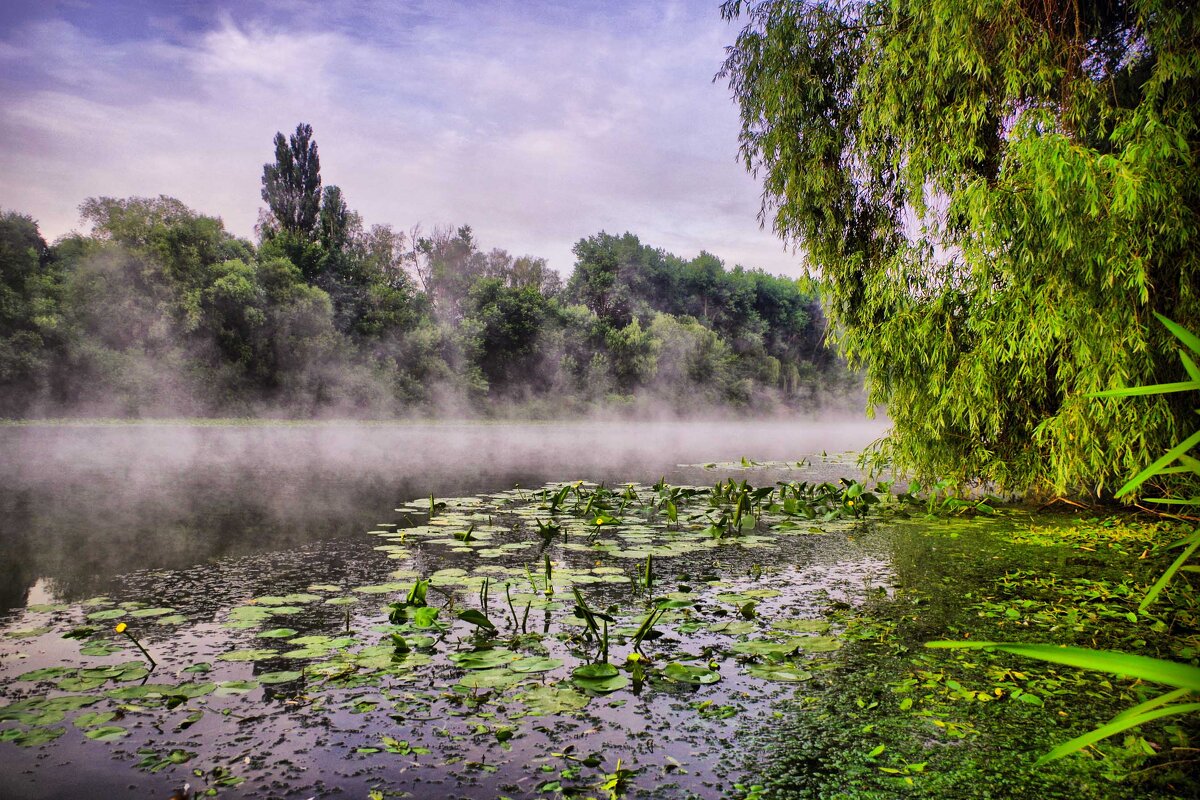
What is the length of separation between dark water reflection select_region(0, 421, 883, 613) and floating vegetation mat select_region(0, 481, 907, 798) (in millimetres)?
635

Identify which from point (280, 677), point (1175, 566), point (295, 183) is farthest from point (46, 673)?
point (295, 183)

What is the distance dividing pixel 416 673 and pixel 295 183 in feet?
117

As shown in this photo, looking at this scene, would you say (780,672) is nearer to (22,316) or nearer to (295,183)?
(22,316)

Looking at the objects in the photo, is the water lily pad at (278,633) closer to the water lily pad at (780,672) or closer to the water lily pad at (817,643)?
the water lily pad at (780,672)

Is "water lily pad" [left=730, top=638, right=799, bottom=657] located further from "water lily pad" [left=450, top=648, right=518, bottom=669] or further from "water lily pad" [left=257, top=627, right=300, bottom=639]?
"water lily pad" [left=257, top=627, right=300, bottom=639]

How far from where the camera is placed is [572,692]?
2213 millimetres

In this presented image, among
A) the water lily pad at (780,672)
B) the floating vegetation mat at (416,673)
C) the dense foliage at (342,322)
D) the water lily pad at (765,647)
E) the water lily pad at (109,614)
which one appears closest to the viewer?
the floating vegetation mat at (416,673)

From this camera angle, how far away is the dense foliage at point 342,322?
75.7 feet

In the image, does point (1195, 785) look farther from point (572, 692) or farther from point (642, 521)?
point (642, 521)

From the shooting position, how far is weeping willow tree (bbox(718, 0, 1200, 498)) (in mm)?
4980

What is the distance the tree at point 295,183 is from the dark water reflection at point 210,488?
1941cm

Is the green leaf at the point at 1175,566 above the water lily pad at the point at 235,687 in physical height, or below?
above

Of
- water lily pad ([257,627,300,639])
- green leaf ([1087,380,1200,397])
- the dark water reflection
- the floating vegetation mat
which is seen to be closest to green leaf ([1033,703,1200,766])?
green leaf ([1087,380,1200,397])

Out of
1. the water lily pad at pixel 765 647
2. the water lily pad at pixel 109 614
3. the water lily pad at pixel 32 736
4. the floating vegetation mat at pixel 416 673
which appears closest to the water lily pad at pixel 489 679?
the floating vegetation mat at pixel 416 673
